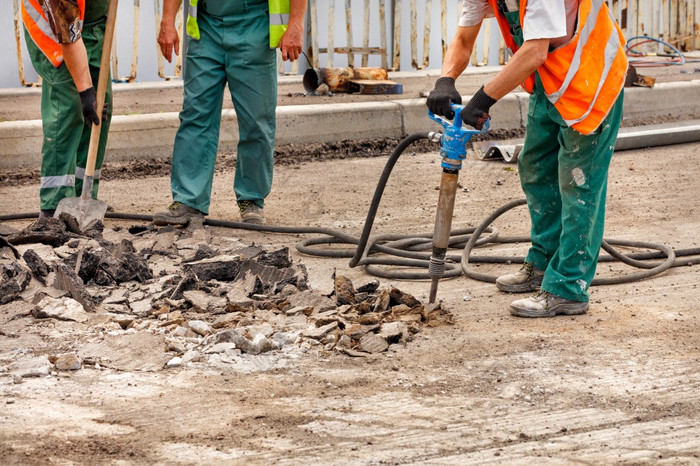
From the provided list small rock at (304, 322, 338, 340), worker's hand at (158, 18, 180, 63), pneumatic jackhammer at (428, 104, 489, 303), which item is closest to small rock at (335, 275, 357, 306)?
small rock at (304, 322, 338, 340)

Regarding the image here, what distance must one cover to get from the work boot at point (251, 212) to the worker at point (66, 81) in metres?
0.92

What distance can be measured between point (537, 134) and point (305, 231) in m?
1.81

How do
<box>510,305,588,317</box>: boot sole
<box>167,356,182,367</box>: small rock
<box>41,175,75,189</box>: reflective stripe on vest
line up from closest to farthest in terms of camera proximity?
1. <box>167,356,182,367</box>: small rock
2. <box>510,305,588,317</box>: boot sole
3. <box>41,175,75,189</box>: reflective stripe on vest

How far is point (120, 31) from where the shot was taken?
441 inches

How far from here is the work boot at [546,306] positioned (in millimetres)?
4445

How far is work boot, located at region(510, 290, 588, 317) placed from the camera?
4.45 metres

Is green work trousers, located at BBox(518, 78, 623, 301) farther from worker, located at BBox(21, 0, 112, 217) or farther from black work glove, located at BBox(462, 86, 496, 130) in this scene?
worker, located at BBox(21, 0, 112, 217)

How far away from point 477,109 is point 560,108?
0.39 metres

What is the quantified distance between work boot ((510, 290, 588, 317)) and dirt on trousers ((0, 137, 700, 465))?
53mm

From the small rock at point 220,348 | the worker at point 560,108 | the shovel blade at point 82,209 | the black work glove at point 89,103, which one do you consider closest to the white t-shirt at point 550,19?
the worker at point 560,108

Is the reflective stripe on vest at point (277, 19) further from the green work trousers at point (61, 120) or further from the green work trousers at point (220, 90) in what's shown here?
the green work trousers at point (61, 120)

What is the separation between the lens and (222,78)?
6164mm

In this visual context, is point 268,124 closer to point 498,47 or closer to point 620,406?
point 620,406

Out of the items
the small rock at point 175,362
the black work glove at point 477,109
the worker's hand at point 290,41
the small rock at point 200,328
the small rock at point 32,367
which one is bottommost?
the small rock at point 175,362
